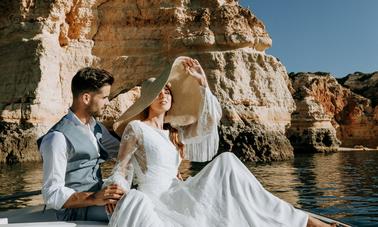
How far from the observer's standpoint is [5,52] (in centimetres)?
2503

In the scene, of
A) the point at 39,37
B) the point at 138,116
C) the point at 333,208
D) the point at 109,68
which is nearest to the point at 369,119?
the point at 109,68

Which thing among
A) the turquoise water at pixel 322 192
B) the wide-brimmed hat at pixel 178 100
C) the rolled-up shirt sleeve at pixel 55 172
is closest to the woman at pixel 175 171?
the wide-brimmed hat at pixel 178 100

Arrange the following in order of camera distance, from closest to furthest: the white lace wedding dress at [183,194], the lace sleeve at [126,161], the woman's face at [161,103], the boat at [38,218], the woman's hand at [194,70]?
the white lace wedding dress at [183,194] → the boat at [38,218] → the lace sleeve at [126,161] → the woman's face at [161,103] → the woman's hand at [194,70]

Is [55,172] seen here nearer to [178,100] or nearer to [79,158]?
[79,158]

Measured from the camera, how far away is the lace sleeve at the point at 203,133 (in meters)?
4.12

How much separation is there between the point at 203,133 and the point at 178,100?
36 cm

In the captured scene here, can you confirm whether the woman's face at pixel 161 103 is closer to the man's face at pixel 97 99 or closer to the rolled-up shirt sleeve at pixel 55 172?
the man's face at pixel 97 99

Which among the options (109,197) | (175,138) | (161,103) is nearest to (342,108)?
(175,138)

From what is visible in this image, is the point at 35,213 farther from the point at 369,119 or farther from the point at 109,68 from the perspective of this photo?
the point at 369,119

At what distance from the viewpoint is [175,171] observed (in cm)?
381

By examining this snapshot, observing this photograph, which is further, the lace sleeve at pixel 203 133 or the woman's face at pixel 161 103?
the lace sleeve at pixel 203 133

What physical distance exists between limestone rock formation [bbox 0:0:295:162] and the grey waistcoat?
18.6 m

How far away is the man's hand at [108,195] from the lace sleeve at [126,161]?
0.08m

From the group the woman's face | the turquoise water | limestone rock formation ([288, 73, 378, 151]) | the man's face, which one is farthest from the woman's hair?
limestone rock formation ([288, 73, 378, 151])
